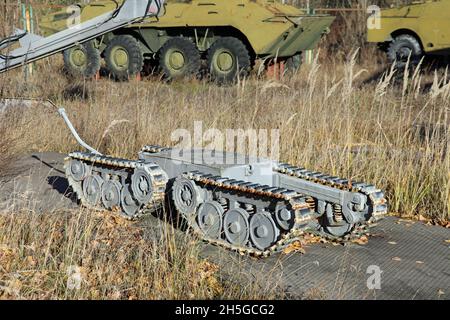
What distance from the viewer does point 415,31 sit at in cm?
1534

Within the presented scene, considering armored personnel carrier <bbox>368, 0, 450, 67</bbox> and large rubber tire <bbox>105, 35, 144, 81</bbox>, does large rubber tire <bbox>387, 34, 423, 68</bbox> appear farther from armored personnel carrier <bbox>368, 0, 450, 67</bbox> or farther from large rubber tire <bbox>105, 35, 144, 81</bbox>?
large rubber tire <bbox>105, 35, 144, 81</bbox>

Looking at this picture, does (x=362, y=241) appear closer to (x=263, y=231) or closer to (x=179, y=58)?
(x=263, y=231)

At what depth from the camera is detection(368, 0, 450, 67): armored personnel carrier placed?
48.9 feet

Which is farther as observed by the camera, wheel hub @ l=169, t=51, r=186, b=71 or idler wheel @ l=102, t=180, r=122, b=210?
wheel hub @ l=169, t=51, r=186, b=71

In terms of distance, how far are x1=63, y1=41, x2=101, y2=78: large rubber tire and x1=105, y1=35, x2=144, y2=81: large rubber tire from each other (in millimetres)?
287

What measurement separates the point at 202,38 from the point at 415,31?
4938mm

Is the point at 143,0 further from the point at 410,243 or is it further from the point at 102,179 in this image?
the point at 410,243

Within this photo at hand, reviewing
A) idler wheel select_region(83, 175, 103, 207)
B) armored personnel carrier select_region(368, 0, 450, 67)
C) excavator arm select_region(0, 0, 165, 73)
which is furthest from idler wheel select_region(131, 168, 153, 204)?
armored personnel carrier select_region(368, 0, 450, 67)

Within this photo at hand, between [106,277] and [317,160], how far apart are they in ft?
9.52
